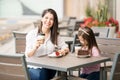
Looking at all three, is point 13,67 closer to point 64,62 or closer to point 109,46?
point 64,62

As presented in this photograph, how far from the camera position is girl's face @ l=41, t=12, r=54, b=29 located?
3.22 metres

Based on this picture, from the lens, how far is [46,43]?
3.25 m

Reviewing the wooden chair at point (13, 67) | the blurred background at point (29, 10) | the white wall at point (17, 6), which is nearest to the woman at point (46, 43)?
the wooden chair at point (13, 67)

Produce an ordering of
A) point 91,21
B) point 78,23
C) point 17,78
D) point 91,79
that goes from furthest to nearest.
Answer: point 78,23
point 91,21
point 91,79
point 17,78

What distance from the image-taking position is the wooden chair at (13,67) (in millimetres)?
2302

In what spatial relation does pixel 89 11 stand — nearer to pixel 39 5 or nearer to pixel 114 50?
pixel 114 50

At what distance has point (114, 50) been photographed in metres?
3.38

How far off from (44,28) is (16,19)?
1220 centimetres

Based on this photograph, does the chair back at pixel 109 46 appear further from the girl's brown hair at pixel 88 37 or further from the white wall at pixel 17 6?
the white wall at pixel 17 6

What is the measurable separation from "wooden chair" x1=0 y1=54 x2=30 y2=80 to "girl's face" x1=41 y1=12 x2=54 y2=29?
3.07 ft

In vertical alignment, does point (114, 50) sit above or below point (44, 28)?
below

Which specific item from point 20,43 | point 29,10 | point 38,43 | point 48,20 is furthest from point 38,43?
point 29,10

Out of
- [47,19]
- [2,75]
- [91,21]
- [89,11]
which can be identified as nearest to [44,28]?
[47,19]

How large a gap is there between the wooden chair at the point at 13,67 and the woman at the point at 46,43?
0.62 metres
